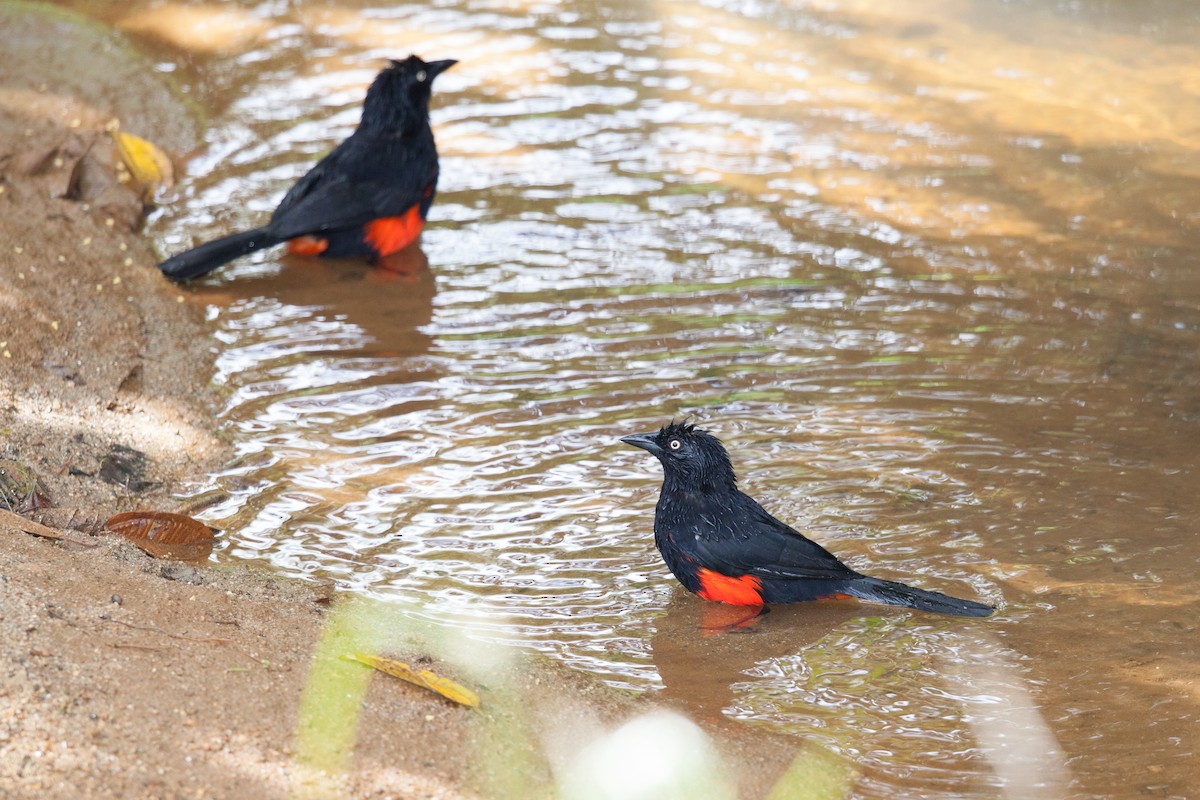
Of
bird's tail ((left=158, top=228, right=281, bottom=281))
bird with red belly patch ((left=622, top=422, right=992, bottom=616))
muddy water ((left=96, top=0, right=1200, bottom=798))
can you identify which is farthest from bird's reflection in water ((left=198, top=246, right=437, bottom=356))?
bird with red belly patch ((left=622, top=422, right=992, bottom=616))

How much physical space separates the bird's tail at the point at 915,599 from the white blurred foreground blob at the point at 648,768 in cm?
97

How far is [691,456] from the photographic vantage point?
470 cm

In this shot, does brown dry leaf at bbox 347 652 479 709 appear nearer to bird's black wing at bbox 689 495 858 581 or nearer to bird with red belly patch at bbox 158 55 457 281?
bird's black wing at bbox 689 495 858 581

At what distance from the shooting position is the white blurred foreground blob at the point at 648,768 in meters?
3.46

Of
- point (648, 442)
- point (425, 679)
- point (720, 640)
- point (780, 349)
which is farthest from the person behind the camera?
point (780, 349)

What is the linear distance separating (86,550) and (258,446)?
52.8 inches

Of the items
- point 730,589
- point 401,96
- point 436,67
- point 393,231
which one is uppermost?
point 436,67

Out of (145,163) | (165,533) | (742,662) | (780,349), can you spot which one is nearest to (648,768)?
(742,662)

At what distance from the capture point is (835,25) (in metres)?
11.0

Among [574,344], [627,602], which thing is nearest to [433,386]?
[574,344]

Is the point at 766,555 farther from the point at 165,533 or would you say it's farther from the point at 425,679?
the point at 165,533

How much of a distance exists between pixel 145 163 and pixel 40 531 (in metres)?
4.39

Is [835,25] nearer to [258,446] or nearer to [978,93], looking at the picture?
[978,93]

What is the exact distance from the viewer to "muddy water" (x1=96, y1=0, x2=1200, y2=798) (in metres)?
4.29
